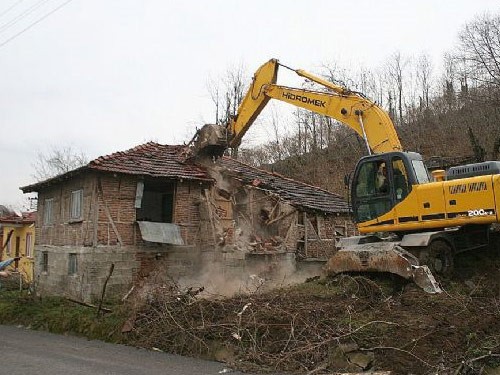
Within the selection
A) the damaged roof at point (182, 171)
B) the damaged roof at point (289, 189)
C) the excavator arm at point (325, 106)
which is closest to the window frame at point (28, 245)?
the damaged roof at point (182, 171)

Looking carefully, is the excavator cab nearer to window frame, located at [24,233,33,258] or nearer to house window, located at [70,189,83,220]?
house window, located at [70,189,83,220]

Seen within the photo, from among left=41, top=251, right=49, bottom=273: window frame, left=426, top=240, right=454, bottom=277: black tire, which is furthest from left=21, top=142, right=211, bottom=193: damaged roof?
left=426, top=240, right=454, bottom=277: black tire

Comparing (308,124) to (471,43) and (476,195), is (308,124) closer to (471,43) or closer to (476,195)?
(471,43)

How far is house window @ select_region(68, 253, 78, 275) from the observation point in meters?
17.4

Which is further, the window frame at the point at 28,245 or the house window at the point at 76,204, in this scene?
the window frame at the point at 28,245

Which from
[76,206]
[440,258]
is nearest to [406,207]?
[440,258]

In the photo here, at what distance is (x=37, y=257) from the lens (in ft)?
67.9

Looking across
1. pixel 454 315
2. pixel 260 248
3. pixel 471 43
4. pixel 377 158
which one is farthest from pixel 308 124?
pixel 454 315

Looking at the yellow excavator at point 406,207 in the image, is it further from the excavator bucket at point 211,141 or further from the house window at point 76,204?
the house window at point 76,204

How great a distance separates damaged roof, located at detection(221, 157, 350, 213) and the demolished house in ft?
0.25

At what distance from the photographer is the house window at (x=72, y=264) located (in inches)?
683

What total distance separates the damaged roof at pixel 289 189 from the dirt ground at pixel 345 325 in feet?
26.3

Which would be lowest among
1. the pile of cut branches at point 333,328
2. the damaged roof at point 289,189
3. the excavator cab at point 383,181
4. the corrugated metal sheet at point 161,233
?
the pile of cut branches at point 333,328

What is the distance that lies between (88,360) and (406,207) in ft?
24.3
